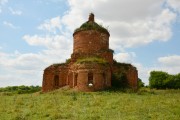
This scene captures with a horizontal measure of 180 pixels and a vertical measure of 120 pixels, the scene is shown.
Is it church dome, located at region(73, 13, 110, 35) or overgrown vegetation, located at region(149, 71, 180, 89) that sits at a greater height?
church dome, located at region(73, 13, 110, 35)

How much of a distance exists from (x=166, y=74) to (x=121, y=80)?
16052mm

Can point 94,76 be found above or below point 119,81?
above

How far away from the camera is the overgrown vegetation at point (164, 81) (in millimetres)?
43906

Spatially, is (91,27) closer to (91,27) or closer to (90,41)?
(91,27)

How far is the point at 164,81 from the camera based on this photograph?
43.9 m

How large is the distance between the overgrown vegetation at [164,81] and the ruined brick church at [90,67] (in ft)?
42.4

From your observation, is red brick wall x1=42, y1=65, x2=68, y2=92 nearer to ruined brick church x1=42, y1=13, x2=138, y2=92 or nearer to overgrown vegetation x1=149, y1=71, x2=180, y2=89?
ruined brick church x1=42, y1=13, x2=138, y2=92

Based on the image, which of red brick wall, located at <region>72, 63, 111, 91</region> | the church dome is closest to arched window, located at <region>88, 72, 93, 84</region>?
red brick wall, located at <region>72, 63, 111, 91</region>

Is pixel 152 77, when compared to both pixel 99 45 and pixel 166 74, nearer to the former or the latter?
pixel 166 74

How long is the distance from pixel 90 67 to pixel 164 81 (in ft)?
65.1

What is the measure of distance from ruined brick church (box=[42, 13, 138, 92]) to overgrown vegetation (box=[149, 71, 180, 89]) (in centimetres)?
1293

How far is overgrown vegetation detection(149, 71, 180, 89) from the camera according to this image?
1729 inches

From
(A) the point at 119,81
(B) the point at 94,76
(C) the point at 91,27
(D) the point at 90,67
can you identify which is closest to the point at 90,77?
(B) the point at 94,76

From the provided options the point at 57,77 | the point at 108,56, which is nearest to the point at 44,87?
the point at 57,77
